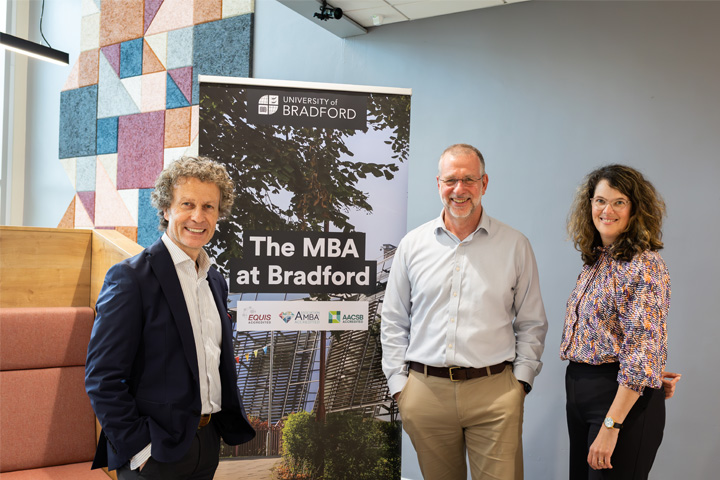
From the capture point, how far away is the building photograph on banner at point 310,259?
8.91ft

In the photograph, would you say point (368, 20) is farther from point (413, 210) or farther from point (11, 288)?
point (11, 288)

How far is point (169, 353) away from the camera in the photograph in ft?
5.49

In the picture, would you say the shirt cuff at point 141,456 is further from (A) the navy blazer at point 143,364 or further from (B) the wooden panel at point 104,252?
(B) the wooden panel at point 104,252

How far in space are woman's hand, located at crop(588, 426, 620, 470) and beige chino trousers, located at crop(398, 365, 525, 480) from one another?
331mm

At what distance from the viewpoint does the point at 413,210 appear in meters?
4.06

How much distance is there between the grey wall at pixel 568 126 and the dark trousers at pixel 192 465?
95.3 inches

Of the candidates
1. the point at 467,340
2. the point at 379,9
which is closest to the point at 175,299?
the point at 467,340

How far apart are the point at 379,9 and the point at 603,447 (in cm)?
306

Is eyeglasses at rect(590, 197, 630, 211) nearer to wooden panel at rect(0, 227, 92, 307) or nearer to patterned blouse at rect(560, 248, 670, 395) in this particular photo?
patterned blouse at rect(560, 248, 670, 395)

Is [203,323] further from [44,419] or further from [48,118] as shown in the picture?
[48,118]

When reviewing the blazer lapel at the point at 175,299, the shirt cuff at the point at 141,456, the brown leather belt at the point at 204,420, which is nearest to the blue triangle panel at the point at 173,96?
the blazer lapel at the point at 175,299

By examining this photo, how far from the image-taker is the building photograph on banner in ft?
8.91

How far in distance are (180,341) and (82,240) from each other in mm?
1270

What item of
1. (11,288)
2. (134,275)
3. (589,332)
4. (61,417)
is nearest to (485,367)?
(589,332)
